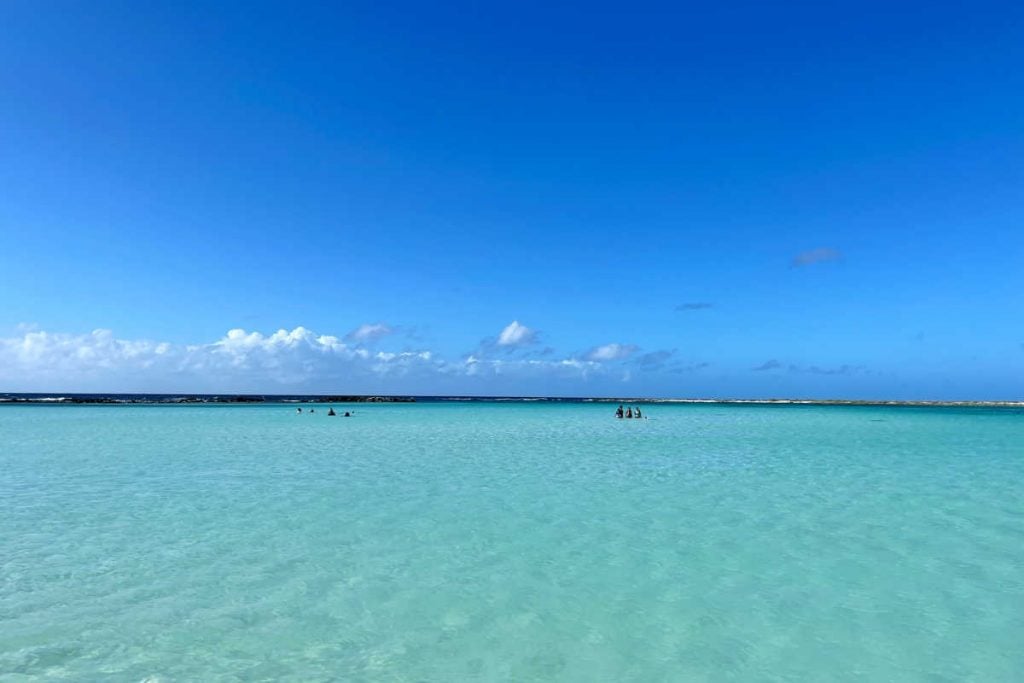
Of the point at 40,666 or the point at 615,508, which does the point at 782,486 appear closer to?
the point at 615,508

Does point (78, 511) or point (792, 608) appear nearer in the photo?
point (792, 608)

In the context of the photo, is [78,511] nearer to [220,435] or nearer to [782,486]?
[782,486]

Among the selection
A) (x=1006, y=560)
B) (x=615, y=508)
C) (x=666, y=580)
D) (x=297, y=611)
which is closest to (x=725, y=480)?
(x=615, y=508)

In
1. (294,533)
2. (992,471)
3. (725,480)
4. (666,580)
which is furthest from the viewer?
(992,471)

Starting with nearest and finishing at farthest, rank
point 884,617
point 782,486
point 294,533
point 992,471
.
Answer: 1. point 884,617
2. point 294,533
3. point 782,486
4. point 992,471

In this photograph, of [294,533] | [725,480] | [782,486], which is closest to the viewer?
[294,533]

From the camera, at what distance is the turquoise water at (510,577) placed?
5.90 meters

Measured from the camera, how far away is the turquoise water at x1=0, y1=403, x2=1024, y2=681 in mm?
5898

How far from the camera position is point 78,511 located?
12.6 meters

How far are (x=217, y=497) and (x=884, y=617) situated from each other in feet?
45.7

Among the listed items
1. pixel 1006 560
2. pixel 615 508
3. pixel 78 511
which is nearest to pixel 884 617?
pixel 1006 560

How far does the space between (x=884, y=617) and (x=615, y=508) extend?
21.7 feet

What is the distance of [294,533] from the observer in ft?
35.6

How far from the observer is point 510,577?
8430mm
